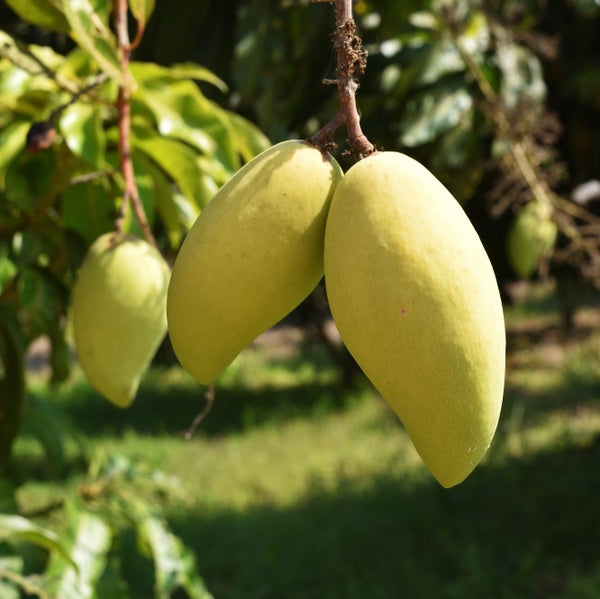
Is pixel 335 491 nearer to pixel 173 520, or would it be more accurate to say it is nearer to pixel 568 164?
pixel 173 520

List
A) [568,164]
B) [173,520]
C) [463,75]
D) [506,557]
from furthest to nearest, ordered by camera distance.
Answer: [173,520], [506,557], [568,164], [463,75]

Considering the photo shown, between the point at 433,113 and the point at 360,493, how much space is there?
279cm

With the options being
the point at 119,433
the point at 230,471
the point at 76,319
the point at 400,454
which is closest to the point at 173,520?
the point at 230,471

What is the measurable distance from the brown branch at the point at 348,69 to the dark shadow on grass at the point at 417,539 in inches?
118

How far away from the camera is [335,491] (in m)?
4.38

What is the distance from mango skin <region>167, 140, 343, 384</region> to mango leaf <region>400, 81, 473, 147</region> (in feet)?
3.85

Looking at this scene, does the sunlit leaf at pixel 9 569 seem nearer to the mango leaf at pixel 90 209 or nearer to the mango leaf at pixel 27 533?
the mango leaf at pixel 27 533

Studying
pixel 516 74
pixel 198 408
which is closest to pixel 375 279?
pixel 516 74

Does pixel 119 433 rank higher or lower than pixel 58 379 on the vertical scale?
lower

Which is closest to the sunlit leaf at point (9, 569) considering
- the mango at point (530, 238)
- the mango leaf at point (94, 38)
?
the mango leaf at point (94, 38)

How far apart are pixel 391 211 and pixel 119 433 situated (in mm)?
5633

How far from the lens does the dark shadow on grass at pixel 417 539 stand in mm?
3441

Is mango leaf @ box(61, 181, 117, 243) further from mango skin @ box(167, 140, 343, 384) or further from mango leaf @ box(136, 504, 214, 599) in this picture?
mango leaf @ box(136, 504, 214, 599)

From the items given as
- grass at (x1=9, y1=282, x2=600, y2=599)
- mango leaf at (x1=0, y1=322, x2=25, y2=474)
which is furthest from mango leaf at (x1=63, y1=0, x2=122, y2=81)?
grass at (x1=9, y1=282, x2=600, y2=599)
